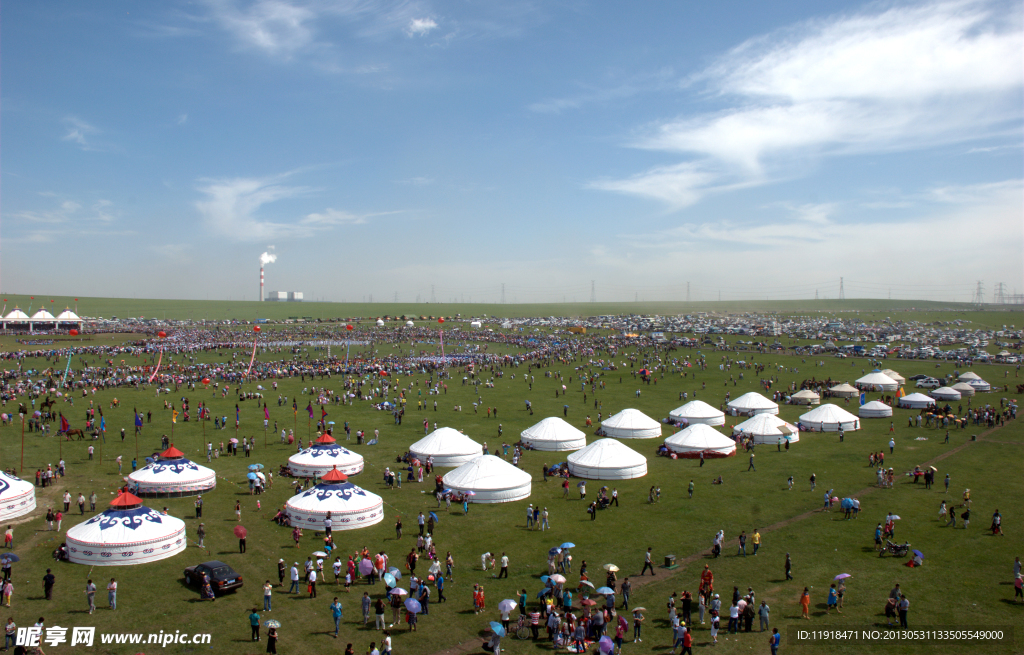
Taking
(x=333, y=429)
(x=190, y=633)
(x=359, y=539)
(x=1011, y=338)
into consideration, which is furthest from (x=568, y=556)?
(x=1011, y=338)

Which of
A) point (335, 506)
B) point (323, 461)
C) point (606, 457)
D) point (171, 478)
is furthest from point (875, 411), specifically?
point (171, 478)

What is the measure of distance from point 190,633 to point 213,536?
857 cm

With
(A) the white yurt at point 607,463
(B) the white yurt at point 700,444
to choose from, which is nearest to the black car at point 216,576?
(A) the white yurt at point 607,463

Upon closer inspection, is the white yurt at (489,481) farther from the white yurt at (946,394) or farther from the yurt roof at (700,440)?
the white yurt at (946,394)

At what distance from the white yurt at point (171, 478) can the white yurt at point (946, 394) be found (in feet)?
219

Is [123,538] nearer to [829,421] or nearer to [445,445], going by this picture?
[445,445]

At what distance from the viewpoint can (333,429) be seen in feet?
158

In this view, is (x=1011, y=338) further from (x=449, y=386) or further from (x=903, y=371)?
(x=449, y=386)

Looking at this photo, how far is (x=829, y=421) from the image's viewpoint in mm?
49000

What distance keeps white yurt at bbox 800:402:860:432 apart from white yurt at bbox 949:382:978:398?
24.2 metres

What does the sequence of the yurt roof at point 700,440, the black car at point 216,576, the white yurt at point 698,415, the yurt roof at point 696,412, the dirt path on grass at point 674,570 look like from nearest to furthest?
the dirt path on grass at point 674,570 → the black car at point 216,576 → the yurt roof at point 700,440 → the white yurt at point 698,415 → the yurt roof at point 696,412

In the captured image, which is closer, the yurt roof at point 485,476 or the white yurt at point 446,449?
the yurt roof at point 485,476

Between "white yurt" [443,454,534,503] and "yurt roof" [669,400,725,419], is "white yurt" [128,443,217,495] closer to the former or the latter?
"white yurt" [443,454,534,503]

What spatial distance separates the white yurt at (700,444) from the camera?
40469 millimetres
